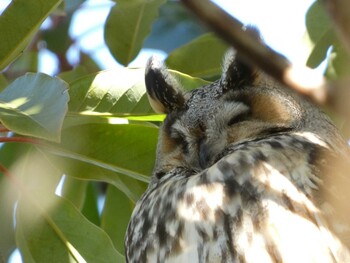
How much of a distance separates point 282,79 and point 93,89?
5.47 ft

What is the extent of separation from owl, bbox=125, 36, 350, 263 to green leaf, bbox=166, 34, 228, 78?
0.22 ft

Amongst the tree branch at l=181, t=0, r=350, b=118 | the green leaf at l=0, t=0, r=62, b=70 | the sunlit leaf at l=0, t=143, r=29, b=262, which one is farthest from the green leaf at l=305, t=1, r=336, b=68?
the tree branch at l=181, t=0, r=350, b=118

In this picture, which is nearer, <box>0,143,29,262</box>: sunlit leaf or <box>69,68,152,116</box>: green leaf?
<box>69,68,152,116</box>: green leaf

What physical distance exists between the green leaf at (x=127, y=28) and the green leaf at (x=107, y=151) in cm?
50

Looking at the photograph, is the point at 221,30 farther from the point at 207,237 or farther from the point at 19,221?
the point at 19,221

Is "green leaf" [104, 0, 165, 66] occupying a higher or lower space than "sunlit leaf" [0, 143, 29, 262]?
higher

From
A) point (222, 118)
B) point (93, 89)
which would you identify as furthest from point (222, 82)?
point (93, 89)

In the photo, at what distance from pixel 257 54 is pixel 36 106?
1.16 m

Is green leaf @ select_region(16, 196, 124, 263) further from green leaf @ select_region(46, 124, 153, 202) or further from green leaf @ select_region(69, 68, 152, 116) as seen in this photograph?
green leaf @ select_region(69, 68, 152, 116)

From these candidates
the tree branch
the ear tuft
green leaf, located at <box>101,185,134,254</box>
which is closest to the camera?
the tree branch

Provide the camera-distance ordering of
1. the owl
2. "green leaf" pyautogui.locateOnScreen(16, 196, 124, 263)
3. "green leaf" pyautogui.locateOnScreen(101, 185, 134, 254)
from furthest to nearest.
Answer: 1. "green leaf" pyautogui.locateOnScreen(101, 185, 134, 254)
2. "green leaf" pyautogui.locateOnScreen(16, 196, 124, 263)
3. the owl

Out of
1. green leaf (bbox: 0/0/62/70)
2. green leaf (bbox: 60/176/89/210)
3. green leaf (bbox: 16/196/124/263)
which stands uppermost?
green leaf (bbox: 0/0/62/70)

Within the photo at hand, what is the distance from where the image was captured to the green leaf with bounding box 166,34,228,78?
272 centimetres

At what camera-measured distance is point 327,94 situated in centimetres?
70
